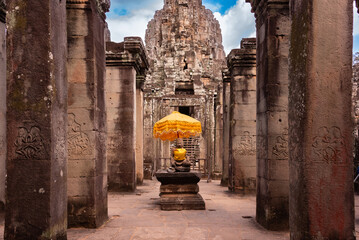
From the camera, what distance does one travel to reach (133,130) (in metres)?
10.6

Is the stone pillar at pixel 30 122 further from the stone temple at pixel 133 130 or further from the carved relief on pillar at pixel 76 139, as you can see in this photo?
the carved relief on pillar at pixel 76 139

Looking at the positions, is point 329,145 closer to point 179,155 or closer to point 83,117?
point 83,117

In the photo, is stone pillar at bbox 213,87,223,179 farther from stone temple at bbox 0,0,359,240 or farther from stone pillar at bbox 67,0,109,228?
stone pillar at bbox 67,0,109,228

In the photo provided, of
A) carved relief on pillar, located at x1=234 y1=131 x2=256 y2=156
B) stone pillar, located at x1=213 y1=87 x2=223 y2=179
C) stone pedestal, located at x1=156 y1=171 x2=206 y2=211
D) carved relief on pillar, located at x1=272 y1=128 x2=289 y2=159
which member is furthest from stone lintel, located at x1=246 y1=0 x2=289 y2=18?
stone pillar, located at x1=213 y1=87 x2=223 y2=179

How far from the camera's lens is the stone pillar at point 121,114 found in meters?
10.5

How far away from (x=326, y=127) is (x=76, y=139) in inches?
158

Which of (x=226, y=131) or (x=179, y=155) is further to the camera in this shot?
(x=226, y=131)

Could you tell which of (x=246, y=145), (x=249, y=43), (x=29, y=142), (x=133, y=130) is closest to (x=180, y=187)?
(x=133, y=130)

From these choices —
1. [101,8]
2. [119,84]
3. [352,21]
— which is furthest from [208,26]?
[352,21]

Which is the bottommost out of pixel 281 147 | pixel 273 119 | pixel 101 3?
pixel 281 147

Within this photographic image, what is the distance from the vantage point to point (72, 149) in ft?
18.3

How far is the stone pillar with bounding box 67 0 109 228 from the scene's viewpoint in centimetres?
555

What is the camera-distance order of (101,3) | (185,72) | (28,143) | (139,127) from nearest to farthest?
1. (28,143)
2. (101,3)
3. (139,127)
4. (185,72)

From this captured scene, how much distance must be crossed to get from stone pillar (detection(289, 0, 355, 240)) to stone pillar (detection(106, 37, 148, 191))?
7543mm
